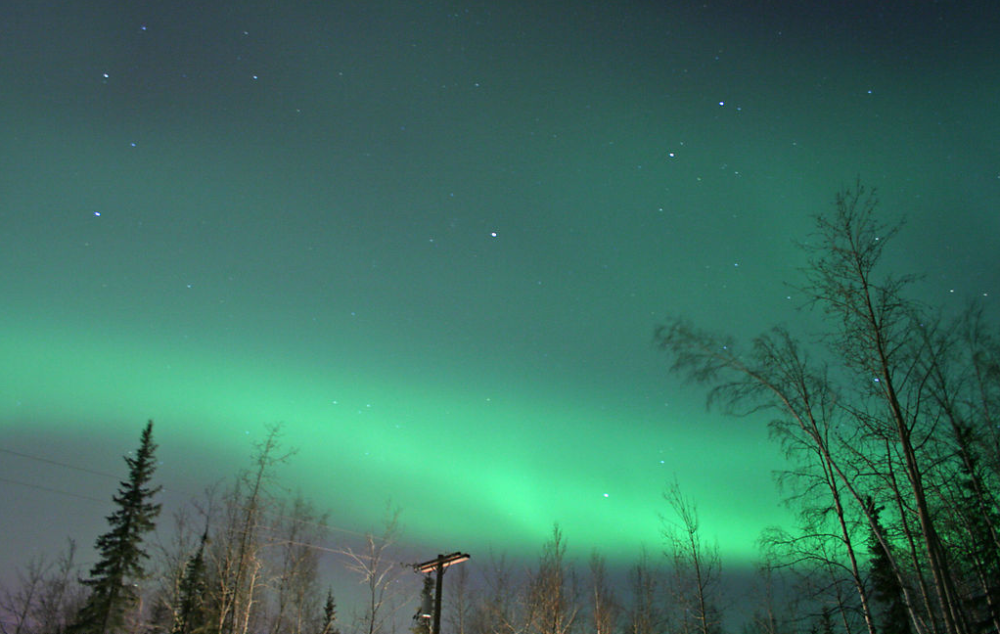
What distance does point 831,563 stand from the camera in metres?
11.1

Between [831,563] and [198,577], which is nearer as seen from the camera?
[831,563]

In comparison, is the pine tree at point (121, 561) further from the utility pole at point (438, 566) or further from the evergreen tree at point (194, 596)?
the utility pole at point (438, 566)

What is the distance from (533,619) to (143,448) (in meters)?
22.4

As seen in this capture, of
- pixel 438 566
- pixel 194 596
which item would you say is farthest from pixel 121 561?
pixel 438 566

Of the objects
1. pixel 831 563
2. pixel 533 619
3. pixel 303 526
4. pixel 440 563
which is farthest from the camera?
pixel 303 526

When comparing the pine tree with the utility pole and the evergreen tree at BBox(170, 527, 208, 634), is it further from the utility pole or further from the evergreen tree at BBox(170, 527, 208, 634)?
the utility pole

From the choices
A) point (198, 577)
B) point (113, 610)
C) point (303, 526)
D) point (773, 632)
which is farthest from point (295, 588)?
point (773, 632)

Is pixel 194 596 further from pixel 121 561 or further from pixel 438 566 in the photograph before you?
pixel 438 566

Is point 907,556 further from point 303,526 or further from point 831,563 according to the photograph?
point 303,526

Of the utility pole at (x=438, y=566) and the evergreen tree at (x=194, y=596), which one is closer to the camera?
the utility pole at (x=438, y=566)

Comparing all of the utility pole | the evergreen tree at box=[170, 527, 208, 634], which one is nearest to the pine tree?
the evergreen tree at box=[170, 527, 208, 634]

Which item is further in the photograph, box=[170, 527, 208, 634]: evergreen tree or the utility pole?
box=[170, 527, 208, 634]: evergreen tree

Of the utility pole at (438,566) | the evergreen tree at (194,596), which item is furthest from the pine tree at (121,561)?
the utility pole at (438,566)

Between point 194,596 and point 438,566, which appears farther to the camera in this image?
point 194,596
